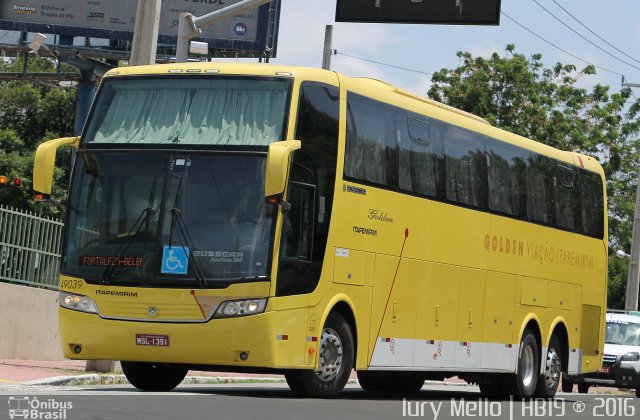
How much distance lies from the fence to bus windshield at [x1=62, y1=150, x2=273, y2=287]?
6.35 meters

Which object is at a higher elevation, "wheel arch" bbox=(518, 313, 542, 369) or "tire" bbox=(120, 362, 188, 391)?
"wheel arch" bbox=(518, 313, 542, 369)

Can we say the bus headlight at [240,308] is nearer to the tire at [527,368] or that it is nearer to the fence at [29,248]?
the fence at [29,248]

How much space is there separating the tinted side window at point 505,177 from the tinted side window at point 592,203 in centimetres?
272

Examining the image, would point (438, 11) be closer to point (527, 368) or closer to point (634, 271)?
point (527, 368)

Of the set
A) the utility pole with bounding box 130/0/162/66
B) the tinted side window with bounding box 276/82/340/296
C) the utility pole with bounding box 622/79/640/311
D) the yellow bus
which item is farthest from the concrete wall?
the utility pole with bounding box 622/79/640/311

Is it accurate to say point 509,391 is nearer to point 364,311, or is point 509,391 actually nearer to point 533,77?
point 364,311

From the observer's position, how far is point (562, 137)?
52250 millimetres

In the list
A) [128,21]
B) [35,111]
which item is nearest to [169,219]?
[128,21]

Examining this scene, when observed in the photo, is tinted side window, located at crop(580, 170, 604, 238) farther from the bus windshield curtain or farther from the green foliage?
the green foliage

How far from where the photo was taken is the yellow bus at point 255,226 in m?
16.1

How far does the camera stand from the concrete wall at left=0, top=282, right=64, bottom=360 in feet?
74.6

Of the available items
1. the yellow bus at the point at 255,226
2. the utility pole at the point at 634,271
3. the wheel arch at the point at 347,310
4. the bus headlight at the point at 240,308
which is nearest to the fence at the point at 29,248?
the yellow bus at the point at 255,226

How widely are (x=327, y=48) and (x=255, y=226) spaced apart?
21.5 metres

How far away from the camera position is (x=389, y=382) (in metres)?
23.1
